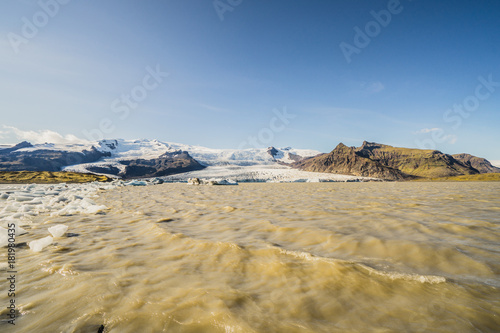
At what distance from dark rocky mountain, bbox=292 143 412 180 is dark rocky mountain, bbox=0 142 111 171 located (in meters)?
138

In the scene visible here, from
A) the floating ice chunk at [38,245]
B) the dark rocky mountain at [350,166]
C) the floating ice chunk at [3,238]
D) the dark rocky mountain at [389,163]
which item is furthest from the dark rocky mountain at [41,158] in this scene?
the dark rocky mountain at [350,166]

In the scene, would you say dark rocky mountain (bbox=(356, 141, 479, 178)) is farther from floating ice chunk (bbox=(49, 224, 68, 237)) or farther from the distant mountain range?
floating ice chunk (bbox=(49, 224, 68, 237))

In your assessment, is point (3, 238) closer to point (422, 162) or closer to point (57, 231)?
point (57, 231)

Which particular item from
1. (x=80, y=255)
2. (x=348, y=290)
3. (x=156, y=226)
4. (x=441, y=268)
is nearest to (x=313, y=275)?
(x=348, y=290)

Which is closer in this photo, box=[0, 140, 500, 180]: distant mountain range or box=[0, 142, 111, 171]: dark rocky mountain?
box=[0, 142, 111, 171]: dark rocky mountain

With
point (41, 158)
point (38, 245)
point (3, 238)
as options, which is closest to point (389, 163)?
point (38, 245)

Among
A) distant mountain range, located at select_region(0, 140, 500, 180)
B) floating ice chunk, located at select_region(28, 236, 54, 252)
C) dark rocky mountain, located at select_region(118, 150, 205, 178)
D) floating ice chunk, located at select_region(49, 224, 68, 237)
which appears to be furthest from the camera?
distant mountain range, located at select_region(0, 140, 500, 180)

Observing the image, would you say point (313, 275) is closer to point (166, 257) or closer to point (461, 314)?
point (461, 314)

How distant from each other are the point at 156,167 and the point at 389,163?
187 metres

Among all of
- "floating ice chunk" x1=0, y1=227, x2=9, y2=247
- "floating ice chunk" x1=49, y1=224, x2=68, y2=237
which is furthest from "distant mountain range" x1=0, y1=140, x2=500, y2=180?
"floating ice chunk" x1=0, y1=227, x2=9, y2=247

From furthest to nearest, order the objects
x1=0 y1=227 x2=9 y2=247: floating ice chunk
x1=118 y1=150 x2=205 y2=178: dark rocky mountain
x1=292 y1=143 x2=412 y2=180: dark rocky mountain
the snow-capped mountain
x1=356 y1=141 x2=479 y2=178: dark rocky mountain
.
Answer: x1=356 y1=141 x2=479 y2=178: dark rocky mountain
x1=292 y1=143 x2=412 y2=180: dark rocky mountain
x1=118 y1=150 x2=205 y2=178: dark rocky mountain
the snow-capped mountain
x1=0 y1=227 x2=9 y2=247: floating ice chunk

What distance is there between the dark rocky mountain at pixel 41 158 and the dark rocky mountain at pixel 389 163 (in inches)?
5368

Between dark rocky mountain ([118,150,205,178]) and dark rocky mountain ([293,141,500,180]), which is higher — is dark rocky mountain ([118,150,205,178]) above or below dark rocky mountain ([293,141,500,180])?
below

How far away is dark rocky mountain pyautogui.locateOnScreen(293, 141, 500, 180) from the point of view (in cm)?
11959
